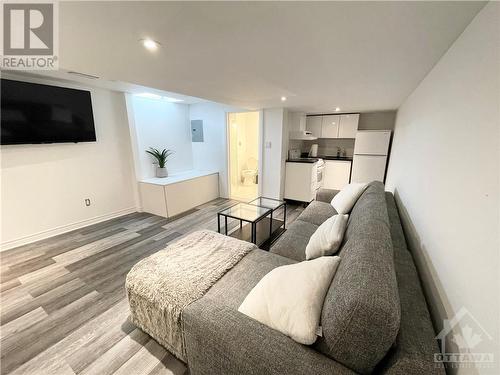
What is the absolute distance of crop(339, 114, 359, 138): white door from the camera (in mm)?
4477

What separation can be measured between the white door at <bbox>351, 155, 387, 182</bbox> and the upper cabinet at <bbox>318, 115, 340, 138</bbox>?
2.60 feet

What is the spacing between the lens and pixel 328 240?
4.73 feet

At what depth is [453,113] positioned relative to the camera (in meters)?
1.08

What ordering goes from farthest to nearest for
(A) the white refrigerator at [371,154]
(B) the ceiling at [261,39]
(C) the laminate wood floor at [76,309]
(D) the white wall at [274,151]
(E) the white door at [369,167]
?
(E) the white door at [369,167]
(A) the white refrigerator at [371,154]
(D) the white wall at [274,151]
(C) the laminate wood floor at [76,309]
(B) the ceiling at [261,39]

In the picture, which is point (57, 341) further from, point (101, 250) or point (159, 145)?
point (159, 145)

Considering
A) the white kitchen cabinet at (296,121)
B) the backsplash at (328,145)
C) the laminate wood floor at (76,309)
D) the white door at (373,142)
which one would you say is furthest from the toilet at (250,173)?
the laminate wood floor at (76,309)

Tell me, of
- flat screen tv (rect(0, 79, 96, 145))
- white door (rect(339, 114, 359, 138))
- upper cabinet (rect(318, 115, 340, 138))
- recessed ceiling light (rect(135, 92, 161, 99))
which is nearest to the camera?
flat screen tv (rect(0, 79, 96, 145))

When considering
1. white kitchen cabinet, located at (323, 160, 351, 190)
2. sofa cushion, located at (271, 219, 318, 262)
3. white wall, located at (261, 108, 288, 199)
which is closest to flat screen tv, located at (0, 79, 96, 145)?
white wall, located at (261, 108, 288, 199)

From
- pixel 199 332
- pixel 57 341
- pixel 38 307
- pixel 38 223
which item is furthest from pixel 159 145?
pixel 199 332

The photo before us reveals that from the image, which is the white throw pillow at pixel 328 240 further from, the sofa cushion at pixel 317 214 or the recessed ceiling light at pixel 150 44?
the recessed ceiling light at pixel 150 44

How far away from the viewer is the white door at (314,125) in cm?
481

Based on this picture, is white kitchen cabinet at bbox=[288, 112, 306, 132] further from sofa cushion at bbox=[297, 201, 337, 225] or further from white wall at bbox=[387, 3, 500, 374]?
white wall at bbox=[387, 3, 500, 374]

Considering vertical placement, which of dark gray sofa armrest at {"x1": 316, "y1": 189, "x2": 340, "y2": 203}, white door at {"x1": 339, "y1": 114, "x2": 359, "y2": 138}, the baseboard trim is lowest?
the baseboard trim

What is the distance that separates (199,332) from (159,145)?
3937 mm
